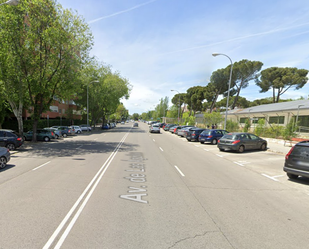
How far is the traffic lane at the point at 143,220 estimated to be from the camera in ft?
Result: 10.7

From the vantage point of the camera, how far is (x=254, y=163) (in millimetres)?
10688

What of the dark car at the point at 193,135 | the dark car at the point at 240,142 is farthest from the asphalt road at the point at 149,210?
the dark car at the point at 193,135

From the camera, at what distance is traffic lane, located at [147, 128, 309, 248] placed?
3514 mm

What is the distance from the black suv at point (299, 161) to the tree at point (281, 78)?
3963 cm

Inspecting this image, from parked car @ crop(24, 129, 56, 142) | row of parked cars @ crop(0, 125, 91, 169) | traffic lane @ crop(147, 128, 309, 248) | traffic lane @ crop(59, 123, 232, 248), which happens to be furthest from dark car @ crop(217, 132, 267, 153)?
parked car @ crop(24, 129, 56, 142)

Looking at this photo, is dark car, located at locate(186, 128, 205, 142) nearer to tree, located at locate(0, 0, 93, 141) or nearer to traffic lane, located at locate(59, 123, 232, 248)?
tree, located at locate(0, 0, 93, 141)

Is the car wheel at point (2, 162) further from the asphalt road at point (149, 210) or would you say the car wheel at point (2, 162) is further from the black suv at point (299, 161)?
the black suv at point (299, 161)

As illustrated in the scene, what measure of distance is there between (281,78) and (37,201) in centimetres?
4815

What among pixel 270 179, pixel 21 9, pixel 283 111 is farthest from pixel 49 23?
pixel 283 111

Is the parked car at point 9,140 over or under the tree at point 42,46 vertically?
under

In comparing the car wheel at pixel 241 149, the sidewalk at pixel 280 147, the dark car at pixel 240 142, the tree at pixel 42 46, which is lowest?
the sidewalk at pixel 280 147

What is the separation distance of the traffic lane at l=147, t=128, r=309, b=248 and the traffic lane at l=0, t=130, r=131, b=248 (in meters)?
3.45

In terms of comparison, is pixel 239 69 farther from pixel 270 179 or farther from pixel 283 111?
pixel 270 179

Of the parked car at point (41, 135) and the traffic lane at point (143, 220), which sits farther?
the parked car at point (41, 135)
